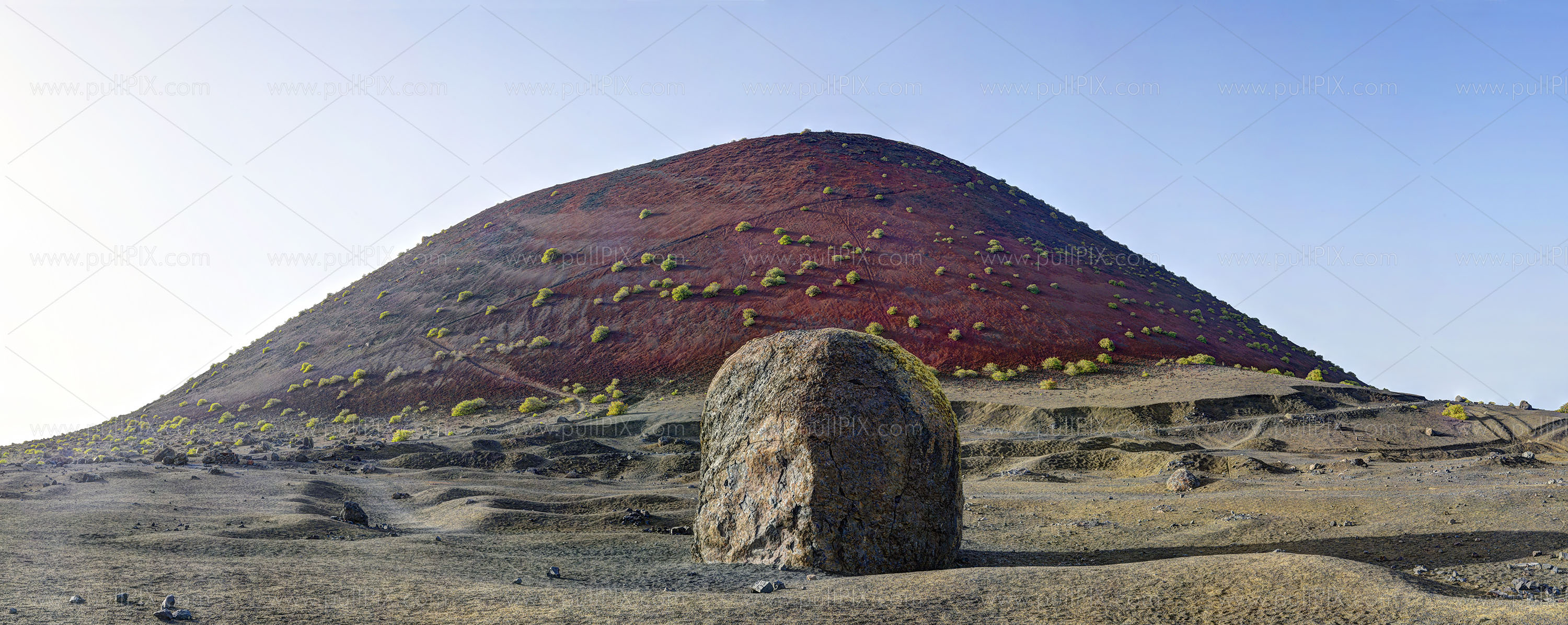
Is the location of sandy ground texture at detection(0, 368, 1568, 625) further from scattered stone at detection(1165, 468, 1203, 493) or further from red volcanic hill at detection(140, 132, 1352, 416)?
red volcanic hill at detection(140, 132, 1352, 416)

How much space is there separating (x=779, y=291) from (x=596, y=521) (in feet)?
100

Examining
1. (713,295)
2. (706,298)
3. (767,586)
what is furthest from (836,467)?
(713,295)

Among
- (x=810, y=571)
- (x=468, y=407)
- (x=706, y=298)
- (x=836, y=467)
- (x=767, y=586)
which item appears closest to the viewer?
(x=767, y=586)

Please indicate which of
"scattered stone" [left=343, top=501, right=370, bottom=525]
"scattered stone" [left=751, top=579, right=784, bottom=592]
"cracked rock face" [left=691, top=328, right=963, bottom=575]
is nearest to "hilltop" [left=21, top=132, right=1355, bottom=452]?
"scattered stone" [left=343, top=501, right=370, bottom=525]

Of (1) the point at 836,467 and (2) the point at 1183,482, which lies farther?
(2) the point at 1183,482

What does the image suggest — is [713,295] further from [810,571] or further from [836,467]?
[810,571]

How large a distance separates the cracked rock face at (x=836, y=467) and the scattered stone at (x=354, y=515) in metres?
5.18

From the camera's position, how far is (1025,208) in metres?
60.0

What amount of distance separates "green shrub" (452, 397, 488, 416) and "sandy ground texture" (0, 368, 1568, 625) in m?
11.2

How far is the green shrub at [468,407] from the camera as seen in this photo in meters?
33.4

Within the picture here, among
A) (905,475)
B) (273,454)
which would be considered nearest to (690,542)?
(905,475)

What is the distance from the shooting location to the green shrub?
110 ft

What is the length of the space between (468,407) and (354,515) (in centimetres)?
2418

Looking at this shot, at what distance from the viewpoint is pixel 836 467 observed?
7926 mm
